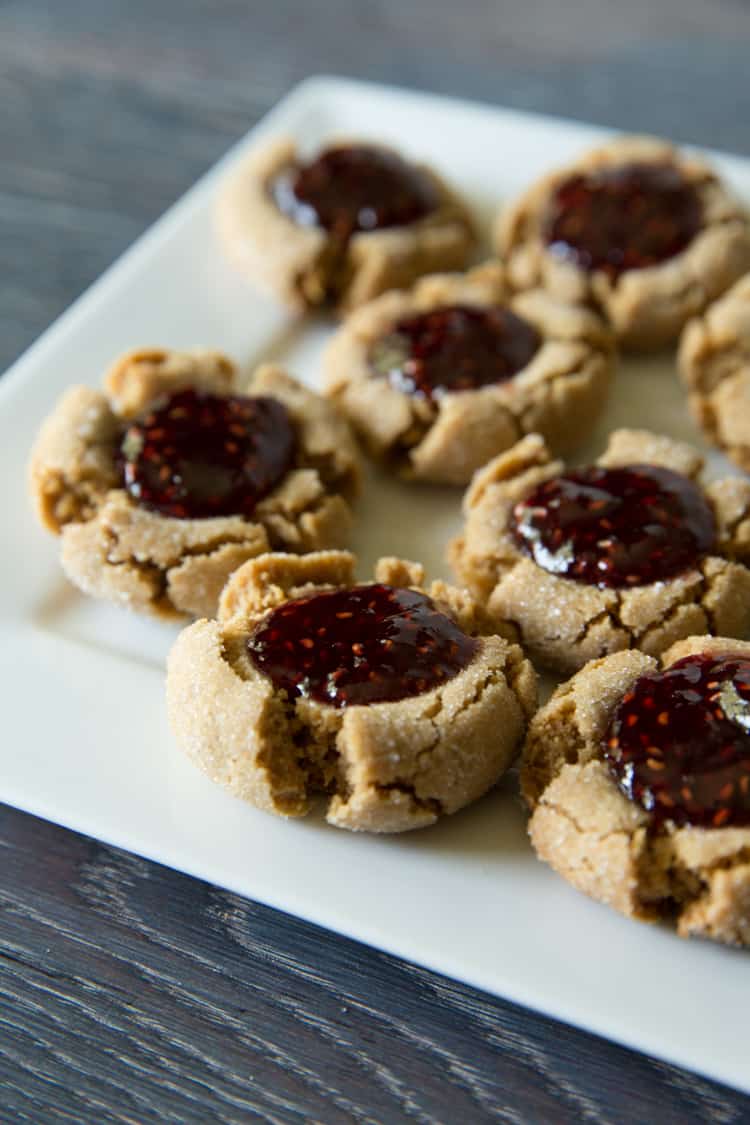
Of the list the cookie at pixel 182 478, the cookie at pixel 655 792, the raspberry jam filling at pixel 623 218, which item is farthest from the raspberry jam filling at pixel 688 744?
the raspberry jam filling at pixel 623 218

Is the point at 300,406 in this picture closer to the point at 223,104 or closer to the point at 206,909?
the point at 206,909

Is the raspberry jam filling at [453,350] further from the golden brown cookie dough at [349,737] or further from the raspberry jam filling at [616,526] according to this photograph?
the golden brown cookie dough at [349,737]

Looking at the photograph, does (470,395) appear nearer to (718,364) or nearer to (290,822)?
(718,364)

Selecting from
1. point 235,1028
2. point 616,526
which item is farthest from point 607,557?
point 235,1028

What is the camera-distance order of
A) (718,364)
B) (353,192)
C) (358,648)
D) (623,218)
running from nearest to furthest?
1. (358,648)
2. (718,364)
3. (623,218)
4. (353,192)

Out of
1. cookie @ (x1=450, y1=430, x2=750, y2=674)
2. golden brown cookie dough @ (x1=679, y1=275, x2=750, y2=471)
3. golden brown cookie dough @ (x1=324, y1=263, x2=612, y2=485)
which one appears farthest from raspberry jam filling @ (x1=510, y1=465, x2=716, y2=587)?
golden brown cookie dough @ (x1=679, y1=275, x2=750, y2=471)

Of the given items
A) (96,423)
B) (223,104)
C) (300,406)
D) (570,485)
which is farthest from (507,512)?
(223,104)

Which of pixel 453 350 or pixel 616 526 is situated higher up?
pixel 453 350
